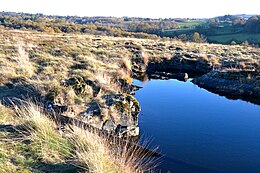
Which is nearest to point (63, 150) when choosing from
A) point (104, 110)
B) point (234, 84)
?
point (104, 110)

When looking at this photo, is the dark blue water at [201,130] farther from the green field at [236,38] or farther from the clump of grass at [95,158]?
the green field at [236,38]

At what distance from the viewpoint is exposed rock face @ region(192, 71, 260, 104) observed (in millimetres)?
18597

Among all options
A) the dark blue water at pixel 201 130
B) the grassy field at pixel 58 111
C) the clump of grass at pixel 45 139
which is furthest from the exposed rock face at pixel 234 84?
the clump of grass at pixel 45 139

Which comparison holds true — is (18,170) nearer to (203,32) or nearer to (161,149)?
(161,149)

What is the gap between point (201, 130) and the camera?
12.3m

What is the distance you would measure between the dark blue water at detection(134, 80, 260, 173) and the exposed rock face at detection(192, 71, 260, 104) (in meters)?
1.33

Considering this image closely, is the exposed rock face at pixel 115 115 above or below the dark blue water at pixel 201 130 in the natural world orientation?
above

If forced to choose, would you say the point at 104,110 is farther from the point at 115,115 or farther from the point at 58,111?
the point at 58,111

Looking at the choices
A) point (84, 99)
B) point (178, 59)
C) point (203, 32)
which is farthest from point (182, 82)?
point (203, 32)

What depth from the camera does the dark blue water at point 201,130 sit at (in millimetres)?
9461

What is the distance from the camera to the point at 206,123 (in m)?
13.2

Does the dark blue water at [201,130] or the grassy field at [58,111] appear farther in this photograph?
the dark blue water at [201,130]

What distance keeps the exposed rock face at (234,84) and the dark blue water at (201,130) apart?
133cm

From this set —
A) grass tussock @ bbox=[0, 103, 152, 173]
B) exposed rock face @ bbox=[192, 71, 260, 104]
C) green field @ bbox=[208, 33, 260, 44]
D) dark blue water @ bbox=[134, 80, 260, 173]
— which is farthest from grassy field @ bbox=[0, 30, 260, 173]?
green field @ bbox=[208, 33, 260, 44]
